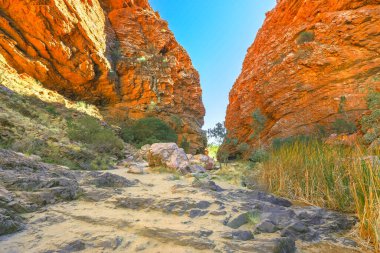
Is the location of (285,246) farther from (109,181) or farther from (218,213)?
(109,181)

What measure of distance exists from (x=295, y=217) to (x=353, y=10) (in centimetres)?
2046

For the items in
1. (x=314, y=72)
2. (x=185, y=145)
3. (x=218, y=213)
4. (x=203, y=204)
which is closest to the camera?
(x=218, y=213)

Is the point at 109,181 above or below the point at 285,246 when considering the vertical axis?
above

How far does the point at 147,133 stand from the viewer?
19984mm

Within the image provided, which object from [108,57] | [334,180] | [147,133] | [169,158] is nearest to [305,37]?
[147,133]

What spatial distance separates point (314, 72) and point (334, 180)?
15944 mm

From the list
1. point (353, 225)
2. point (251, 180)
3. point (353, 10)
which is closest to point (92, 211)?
point (353, 225)

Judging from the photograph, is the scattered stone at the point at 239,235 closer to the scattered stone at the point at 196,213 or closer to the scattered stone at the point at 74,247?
the scattered stone at the point at 196,213

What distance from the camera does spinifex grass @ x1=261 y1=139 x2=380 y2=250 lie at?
225 centimetres

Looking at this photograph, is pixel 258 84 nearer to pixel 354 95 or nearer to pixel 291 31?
pixel 291 31

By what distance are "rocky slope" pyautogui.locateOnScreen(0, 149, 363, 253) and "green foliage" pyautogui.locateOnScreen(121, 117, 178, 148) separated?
590 inches

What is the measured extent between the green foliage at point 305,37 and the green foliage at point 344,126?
7.99 meters

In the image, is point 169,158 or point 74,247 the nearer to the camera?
point 74,247

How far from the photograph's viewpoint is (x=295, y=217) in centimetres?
287
